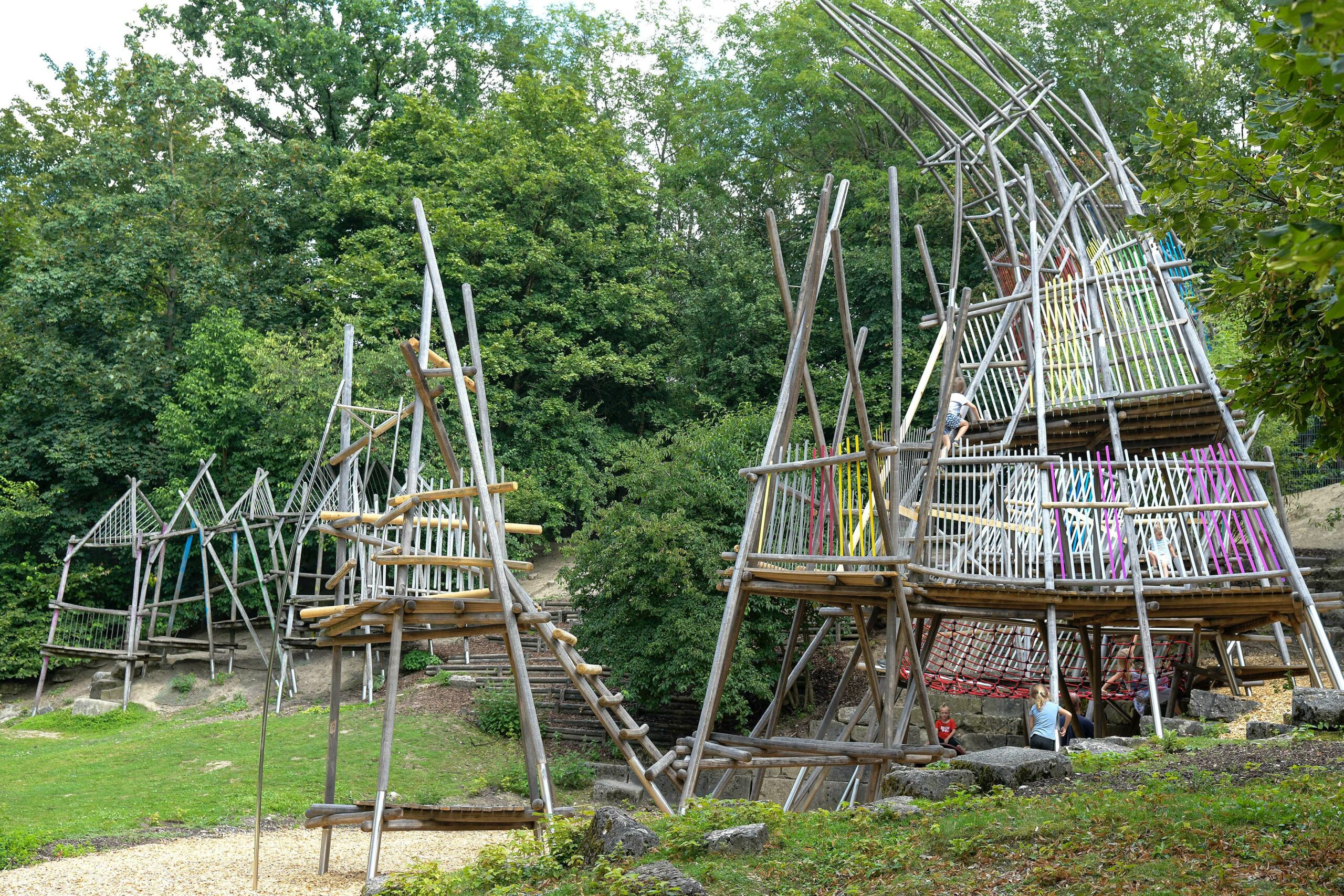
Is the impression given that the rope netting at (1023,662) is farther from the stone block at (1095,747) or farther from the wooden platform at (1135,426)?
the stone block at (1095,747)

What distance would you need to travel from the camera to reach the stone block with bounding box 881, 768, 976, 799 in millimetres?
7559

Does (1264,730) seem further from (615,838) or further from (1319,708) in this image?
(615,838)

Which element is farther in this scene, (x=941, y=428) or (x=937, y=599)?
(x=937, y=599)

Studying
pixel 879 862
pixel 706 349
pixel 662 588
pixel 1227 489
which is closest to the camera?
pixel 879 862

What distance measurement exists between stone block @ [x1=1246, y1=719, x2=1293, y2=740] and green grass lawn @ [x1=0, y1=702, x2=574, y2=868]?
A: 9.46m

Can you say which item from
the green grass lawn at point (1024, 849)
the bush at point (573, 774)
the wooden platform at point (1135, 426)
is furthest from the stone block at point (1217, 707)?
the bush at point (573, 774)

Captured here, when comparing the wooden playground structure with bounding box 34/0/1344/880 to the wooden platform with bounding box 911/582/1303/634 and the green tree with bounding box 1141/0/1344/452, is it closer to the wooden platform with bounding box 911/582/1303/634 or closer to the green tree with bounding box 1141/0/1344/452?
the wooden platform with bounding box 911/582/1303/634

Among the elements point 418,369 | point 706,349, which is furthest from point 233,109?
point 418,369

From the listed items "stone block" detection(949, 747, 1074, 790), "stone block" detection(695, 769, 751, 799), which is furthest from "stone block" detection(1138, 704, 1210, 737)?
"stone block" detection(695, 769, 751, 799)

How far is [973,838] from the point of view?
20.1 feet

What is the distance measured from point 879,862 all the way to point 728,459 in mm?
14403

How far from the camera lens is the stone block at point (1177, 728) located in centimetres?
1066

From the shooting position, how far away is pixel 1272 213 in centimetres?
559

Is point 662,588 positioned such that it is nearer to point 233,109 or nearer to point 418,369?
point 418,369
